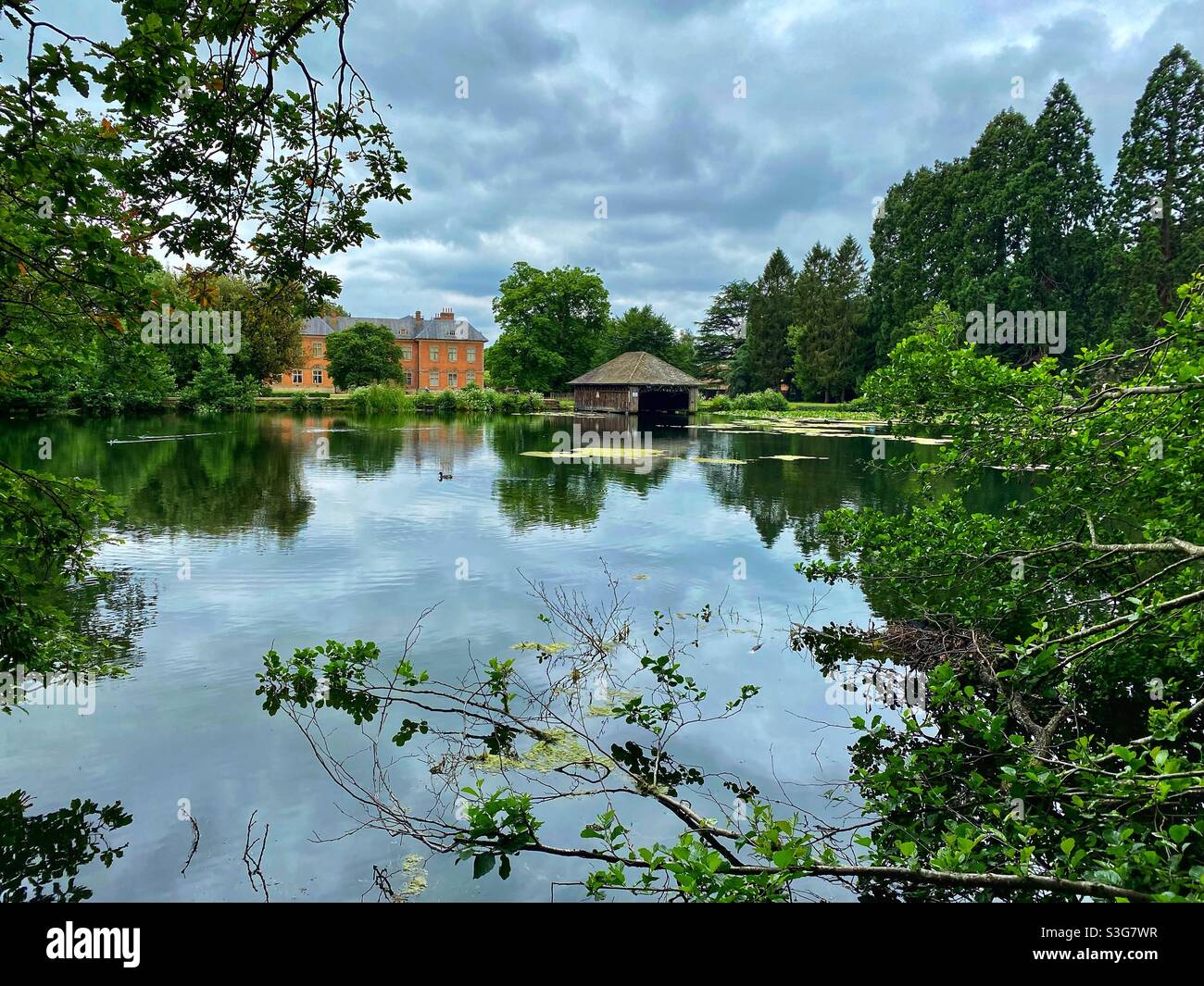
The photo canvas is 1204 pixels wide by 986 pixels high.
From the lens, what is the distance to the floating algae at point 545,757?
6.02 m

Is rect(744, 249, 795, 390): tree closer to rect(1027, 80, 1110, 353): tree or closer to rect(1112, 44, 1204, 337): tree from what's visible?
rect(1027, 80, 1110, 353): tree

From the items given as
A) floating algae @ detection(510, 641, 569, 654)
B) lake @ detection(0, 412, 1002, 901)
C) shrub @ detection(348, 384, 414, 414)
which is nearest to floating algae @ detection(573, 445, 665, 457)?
lake @ detection(0, 412, 1002, 901)

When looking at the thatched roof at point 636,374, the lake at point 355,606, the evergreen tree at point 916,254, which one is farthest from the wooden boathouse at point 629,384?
the lake at point 355,606

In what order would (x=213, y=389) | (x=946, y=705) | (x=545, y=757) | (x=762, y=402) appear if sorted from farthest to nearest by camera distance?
1. (x=762, y=402)
2. (x=213, y=389)
3. (x=946, y=705)
4. (x=545, y=757)

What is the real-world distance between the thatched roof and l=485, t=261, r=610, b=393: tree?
8.46 metres

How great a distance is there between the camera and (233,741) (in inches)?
260

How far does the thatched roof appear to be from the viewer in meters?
59.3

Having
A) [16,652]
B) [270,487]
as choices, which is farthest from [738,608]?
[270,487]

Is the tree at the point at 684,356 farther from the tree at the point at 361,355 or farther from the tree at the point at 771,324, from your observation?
the tree at the point at 361,355

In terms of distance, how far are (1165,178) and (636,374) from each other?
36.3 m

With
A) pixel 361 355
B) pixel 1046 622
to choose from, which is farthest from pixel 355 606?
pixel 361 355

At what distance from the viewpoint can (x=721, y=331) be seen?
92125 millimetres

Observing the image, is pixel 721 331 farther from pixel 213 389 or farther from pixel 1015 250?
pixel 213 389

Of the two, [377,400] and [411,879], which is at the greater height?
[377,400]
